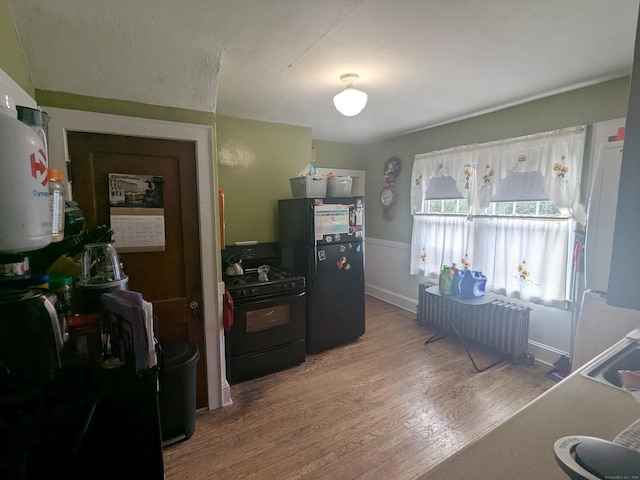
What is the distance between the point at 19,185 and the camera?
0.70 metres

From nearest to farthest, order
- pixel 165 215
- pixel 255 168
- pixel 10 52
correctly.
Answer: pixel 10 52, pixel 165 215, pixel 255 168

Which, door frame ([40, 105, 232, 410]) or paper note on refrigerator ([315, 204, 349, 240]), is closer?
door frame ([40, 105, 232, 410])

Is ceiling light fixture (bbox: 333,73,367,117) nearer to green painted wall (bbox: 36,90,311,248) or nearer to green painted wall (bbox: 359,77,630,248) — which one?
green painted wall (bbox: 36,90,311,248)

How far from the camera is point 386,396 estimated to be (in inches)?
92.5

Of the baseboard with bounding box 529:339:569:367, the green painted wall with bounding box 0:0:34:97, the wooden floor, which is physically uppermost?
the green painted wall with bounding box 0:0:34:97

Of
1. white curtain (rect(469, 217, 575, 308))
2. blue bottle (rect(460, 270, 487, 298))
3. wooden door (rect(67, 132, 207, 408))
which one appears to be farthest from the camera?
blue bottle (rect(460, 270, 487, 298))

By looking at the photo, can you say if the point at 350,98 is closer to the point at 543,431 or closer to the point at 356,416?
the point at 543,431

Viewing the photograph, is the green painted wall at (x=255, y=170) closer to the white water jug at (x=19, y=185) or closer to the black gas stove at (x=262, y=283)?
the black gas stove at (x=262, y=283)

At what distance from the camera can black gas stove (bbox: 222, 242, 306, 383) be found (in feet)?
8.19

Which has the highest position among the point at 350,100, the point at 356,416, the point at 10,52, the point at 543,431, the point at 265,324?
the point at 350,100

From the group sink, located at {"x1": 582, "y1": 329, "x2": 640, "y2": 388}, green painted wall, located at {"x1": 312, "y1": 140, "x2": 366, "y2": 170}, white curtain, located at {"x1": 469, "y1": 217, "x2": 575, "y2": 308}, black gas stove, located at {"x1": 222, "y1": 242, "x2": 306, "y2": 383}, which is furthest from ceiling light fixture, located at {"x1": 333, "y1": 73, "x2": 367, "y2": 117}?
green painted wall, located at {"x1": 312, "y1": 140, "x2": 366, "y2": 170}

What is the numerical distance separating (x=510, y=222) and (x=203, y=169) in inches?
110

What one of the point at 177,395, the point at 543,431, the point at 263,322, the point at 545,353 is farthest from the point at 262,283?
the point at 545,353

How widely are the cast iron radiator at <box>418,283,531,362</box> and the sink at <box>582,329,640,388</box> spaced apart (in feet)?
5.56
